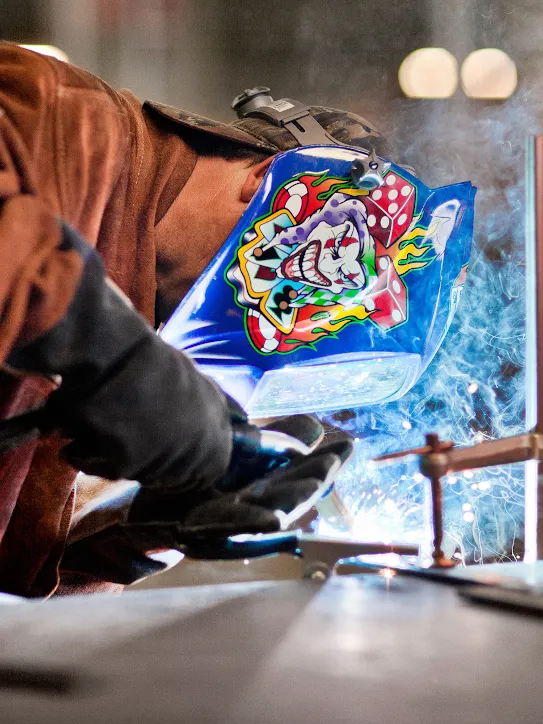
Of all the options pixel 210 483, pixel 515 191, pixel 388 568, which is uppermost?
pixel 515 191

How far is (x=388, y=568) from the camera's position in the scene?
0.55 m

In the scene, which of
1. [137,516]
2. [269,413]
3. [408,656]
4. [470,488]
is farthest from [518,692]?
[470,488]

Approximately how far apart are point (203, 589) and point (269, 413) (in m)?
0.42

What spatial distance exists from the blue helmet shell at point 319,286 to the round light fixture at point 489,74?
0.19 m

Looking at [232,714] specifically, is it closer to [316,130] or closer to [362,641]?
[362,641]

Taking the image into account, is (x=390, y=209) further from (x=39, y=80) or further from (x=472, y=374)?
(x=39, y=80)

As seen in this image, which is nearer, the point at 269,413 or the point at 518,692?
the point at 518,692

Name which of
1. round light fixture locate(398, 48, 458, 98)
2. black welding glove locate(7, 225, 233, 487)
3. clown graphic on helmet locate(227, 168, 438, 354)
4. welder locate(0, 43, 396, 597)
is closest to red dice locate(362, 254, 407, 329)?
clown graphic on helmet locate(227, 168, 438, 354)

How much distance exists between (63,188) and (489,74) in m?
0.60

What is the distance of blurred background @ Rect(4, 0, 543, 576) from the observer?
0.85 m

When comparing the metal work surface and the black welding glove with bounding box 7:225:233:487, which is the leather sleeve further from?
the metal work surface

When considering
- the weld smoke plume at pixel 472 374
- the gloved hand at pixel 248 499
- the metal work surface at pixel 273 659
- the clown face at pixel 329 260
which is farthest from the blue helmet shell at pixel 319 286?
the metal work surface at pixel 273 659

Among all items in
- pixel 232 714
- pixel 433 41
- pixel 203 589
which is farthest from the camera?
pixel 433 41

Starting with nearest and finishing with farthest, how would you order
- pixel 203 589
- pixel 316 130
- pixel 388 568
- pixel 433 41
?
pixel 203 589, pixel 388 568, pixel 316 130, pixel 433 41
